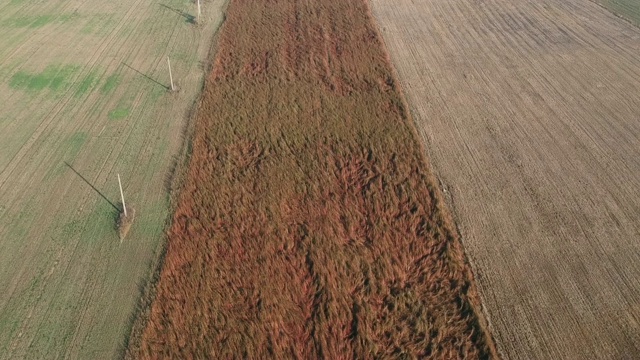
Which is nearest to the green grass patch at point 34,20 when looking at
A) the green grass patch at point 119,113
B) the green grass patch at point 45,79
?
the green grass patch at point 45,79

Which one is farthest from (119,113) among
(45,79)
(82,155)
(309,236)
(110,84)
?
(309,236)

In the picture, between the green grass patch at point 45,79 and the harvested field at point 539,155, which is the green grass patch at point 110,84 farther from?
the harvested field at point 539,155

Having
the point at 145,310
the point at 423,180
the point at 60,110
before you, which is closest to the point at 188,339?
the point at 145,310

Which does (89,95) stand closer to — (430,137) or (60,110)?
(60,110)

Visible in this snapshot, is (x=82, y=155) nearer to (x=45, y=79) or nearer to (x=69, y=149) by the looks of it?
(x=69, y=149)

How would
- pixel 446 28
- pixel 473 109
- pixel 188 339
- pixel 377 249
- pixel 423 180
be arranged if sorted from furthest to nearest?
pixel 446 28, pixel 473 109, pixel 423 180, pixel 377 249, pixel 188 339
